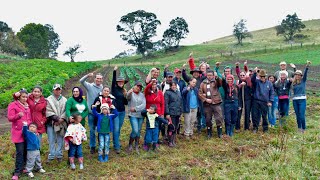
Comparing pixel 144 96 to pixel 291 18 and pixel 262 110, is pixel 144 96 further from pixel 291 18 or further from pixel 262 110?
pixel 291 18

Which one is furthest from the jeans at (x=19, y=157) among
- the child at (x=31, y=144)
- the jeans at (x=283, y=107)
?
the jeans at (x=283, y=107)

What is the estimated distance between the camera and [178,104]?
24.7 ft

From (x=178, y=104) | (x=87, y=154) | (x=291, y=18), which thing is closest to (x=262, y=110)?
(x=178, y=104)

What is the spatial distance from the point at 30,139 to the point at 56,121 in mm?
776

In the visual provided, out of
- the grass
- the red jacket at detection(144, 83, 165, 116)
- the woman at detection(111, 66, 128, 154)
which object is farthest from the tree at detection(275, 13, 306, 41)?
the woman at detection(111, 66, 128, 154)

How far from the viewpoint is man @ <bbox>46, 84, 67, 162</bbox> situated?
6273 millimetres

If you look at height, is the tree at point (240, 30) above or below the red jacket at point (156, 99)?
above

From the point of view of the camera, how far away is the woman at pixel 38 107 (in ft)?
20.0

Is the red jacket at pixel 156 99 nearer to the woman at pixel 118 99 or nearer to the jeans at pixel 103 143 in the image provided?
the woman at pixel 118 99

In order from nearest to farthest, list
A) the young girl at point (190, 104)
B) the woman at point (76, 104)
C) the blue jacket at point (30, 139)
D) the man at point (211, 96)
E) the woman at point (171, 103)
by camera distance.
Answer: the blue jacket at point (30, 139) → the woman at point (76, 104) → the woman at point (171, 103) → the young girl at point (190, 104) → the man at point (211, 96)

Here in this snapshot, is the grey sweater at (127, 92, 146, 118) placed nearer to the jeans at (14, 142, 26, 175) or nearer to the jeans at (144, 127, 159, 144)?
the jeans at (144, 127, 159, 144)

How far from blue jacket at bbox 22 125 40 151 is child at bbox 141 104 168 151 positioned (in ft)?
7.73

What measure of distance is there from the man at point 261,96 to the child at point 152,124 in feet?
9.64

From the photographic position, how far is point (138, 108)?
6992 millimetres
